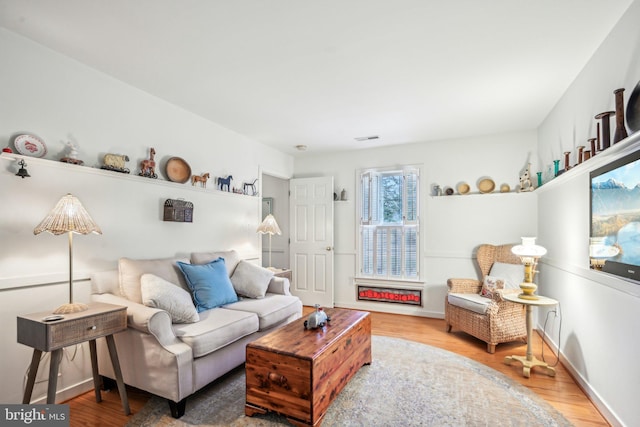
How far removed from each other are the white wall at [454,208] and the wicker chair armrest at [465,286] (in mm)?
397

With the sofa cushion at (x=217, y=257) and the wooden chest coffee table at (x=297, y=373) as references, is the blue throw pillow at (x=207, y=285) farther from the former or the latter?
the wooden chest coffee table at (x=297, y=373)

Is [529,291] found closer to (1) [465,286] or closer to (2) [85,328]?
(1) [465,286]

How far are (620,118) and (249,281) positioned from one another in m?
3.24

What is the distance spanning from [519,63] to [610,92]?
65 centimetres

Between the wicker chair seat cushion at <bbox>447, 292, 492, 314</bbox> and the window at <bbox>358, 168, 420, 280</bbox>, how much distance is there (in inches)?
36.7

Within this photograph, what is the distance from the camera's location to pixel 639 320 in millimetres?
1797

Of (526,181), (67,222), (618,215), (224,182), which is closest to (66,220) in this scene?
(67,222)

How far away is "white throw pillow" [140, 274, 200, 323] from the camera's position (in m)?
2.38

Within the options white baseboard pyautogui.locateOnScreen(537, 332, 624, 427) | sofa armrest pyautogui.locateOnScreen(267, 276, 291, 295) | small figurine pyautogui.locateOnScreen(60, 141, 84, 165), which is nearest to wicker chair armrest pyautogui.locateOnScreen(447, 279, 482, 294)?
white baseboard pyautogui.locateOnScreen(537, 332, 624, 427)

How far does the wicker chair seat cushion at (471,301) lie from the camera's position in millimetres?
3457

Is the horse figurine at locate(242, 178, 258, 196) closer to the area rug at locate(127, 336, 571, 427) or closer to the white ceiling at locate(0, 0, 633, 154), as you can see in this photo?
the white ceiling at locate(0, 0, 633, 154)

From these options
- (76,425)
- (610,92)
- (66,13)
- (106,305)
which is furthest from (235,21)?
(76,425)

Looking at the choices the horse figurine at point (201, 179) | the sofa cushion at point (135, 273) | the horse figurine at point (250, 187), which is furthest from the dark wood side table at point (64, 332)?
the horse figurine at point (250, 187)

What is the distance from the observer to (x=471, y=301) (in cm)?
360
